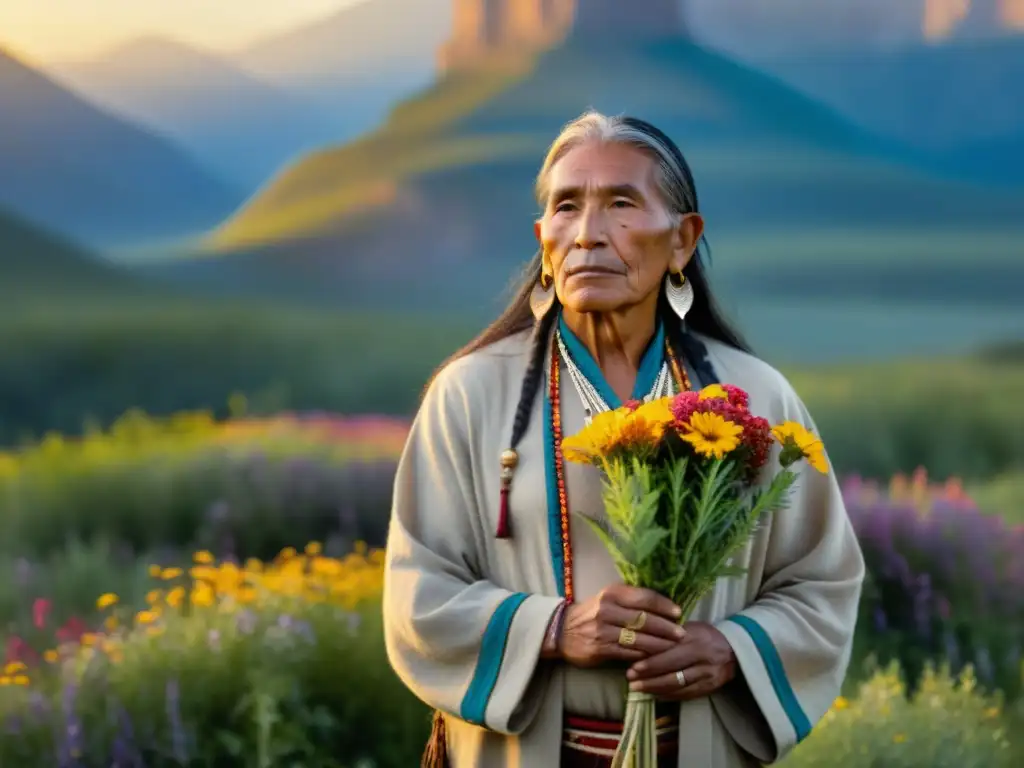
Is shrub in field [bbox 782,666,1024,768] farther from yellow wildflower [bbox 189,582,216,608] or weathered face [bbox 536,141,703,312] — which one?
weathered face [bbox 536,141,703,312]

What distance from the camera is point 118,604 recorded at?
5328 mm

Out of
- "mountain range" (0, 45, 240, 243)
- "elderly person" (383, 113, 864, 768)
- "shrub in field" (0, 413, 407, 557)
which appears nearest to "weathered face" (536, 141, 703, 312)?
"elderly person" (383, 113, 864, 768)

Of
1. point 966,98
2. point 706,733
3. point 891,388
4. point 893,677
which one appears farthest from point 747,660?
point 966,98

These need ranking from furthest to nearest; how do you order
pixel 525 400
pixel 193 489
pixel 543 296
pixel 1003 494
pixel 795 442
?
pixel 1003 494
pixel 193 489
pixel 543 296
pixel 525 400
pixel 795 442

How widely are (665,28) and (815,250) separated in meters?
1.19

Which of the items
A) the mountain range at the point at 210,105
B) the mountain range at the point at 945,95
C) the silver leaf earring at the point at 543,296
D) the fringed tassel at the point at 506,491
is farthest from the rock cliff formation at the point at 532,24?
the fringed tassel at the point at 506,491

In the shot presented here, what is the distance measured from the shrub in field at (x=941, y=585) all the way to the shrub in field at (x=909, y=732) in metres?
0.66

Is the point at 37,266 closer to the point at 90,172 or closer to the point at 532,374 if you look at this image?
the point at 90,172

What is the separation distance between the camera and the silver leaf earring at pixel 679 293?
2713 mm

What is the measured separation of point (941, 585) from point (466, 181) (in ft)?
8.47

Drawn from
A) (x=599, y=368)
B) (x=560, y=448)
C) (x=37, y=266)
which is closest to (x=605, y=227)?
(x=599, y=368)

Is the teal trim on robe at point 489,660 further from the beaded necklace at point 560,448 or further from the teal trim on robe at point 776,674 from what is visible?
the teal trim on robe at point 776,674

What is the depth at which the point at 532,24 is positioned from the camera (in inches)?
255

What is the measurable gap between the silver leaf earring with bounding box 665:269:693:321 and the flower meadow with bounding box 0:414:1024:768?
1872 mm
